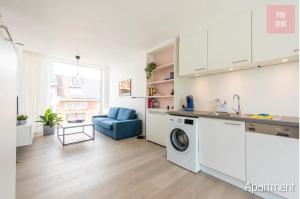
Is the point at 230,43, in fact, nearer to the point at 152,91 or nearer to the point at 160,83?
the point at 160,83

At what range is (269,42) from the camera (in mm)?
1668

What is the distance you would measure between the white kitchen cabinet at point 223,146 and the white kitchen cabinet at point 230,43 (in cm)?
90

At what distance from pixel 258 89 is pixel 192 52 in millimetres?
1235

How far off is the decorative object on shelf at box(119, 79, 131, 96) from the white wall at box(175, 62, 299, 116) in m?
2.46

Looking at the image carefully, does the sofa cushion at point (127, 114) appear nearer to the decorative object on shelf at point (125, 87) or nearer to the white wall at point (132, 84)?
the white wall at point (132, 84)

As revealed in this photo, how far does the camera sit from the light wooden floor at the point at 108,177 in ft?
5.30

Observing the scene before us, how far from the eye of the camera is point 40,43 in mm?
3295

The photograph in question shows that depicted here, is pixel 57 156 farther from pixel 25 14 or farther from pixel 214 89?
pixel 214 89

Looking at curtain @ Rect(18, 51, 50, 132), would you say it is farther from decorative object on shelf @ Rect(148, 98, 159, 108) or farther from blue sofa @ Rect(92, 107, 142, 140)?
decorative object on shelf @ Rect(148, 98, 159, 108)

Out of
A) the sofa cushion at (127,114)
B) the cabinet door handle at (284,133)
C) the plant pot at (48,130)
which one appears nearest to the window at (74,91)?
the plant pot at (48,130)

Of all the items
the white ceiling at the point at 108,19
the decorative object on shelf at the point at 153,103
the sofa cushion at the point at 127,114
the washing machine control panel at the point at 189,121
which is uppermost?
the white ceiling at the point at 108,19

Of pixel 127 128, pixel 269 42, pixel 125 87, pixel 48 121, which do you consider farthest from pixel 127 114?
pixel 269 42

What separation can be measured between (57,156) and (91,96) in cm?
347

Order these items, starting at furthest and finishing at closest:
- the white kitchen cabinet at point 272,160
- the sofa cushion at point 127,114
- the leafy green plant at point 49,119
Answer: the sofa cushion at point 127,114 < the leafy green plant at point 49,119 < the white kitchen cabinet at point 272,160
